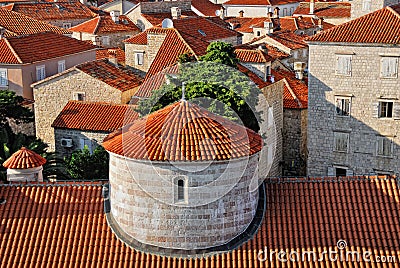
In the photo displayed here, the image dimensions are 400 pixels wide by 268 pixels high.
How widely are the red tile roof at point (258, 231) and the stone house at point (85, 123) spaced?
16.5m

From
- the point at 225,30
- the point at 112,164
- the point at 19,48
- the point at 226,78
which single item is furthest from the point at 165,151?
the point at 225,30

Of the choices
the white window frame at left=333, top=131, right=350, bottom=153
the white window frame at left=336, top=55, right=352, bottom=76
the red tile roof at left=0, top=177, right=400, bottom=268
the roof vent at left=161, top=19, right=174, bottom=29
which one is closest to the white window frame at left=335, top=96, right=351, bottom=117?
the white window frame at left=333, top=131, right=350, bottom=153

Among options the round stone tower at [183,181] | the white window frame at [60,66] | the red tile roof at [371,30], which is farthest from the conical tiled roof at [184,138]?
the white window frame at [60,66]

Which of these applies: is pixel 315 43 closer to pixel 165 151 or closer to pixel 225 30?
pixel 225 30

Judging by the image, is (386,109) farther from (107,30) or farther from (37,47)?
(107,30)

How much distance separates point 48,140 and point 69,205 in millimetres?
21180

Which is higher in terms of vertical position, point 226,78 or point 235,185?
point 226,78

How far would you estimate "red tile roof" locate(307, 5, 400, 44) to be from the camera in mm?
38062

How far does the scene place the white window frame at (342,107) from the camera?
129 ft

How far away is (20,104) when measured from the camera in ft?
133

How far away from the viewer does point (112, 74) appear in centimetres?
4234

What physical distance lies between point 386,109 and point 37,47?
76.5 ft

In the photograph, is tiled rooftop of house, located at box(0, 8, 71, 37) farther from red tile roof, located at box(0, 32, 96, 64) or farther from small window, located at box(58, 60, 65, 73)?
small window, located at box(58, 60, 65, 73)

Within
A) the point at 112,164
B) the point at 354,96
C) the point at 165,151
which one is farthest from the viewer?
the point at 354,96
